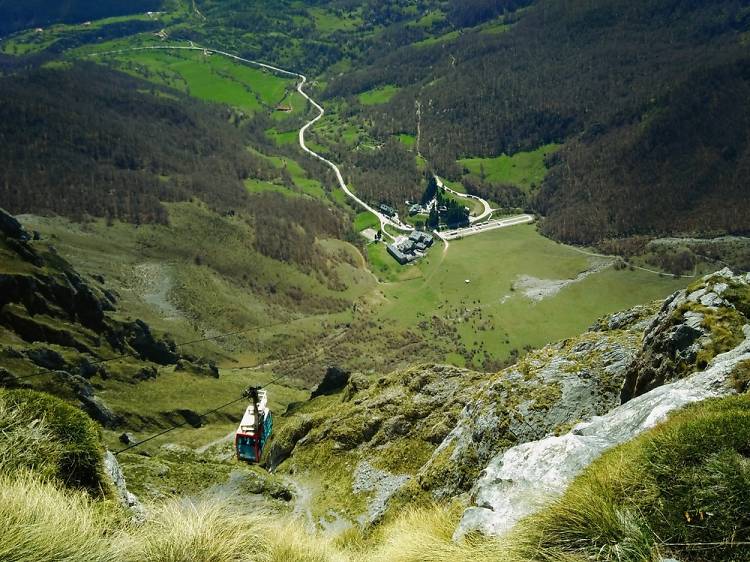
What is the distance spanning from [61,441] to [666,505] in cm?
1417

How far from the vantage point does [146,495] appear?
27609 mm

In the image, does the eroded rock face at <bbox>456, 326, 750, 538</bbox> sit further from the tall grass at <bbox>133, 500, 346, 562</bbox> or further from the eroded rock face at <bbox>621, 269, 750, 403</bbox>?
the tall grass at <bbox>133, 500, 346, 562</bbox>

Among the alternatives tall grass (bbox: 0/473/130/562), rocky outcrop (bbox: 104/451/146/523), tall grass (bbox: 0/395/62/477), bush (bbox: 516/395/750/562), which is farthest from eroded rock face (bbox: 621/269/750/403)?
tall grass (bbox: 0/395/62/477)

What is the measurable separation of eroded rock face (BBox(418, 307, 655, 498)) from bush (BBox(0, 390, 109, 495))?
12947 mm

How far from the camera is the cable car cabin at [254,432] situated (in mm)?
44750

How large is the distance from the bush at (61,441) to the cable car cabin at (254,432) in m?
28.7

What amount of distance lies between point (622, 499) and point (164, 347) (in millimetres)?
128561

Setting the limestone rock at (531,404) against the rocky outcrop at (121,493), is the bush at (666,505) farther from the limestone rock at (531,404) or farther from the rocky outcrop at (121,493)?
the limestone rock at (531,404)

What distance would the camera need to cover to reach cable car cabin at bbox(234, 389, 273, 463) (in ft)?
147

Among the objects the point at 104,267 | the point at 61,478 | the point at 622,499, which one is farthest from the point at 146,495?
the point at 104,267

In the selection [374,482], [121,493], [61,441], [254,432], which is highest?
[61,441]

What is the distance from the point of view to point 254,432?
44781mm

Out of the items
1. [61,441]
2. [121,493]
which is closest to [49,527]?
[61,441]

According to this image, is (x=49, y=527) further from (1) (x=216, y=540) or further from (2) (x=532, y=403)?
(2) (x=532, y=403)
